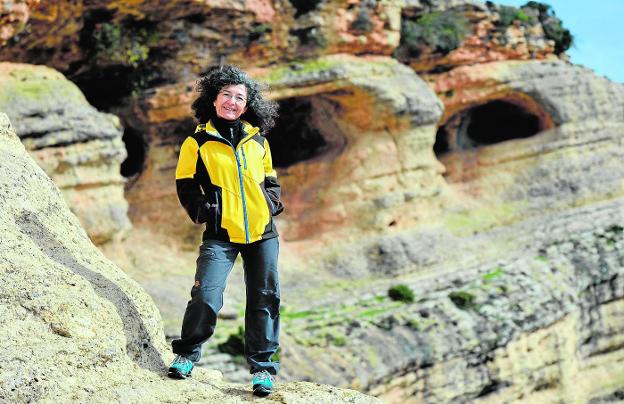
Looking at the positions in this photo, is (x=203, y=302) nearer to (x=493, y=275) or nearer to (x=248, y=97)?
(x=248, y=97)

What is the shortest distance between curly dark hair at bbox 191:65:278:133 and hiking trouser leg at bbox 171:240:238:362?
1.08 m

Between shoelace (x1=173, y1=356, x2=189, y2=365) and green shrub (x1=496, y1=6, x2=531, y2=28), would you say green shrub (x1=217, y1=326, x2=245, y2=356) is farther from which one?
green shrub (x1=496, y1=6, x2=531, y2=28)

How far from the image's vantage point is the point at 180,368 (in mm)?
5680

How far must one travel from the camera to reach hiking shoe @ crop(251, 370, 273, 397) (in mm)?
5594

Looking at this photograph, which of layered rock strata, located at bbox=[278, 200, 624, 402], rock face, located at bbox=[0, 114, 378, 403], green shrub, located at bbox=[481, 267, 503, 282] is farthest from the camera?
green shrub, located at bbox=[481, 267, 503, 282]

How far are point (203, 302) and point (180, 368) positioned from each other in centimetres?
45

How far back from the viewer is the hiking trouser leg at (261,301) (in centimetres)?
590

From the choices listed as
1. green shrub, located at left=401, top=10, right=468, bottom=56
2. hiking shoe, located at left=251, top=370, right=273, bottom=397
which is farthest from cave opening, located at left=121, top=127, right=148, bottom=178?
hiking shoe, located at left=251, top=370, right=273, bottom=397

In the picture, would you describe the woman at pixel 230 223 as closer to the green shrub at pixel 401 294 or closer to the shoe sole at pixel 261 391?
the shoe sole at pixel 261 391

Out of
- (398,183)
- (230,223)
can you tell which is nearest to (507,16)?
(398,183)

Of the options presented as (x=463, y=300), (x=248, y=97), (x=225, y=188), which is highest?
(x=463, y=300)

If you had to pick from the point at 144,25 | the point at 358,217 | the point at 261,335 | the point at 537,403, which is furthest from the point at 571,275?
the point at 261,335

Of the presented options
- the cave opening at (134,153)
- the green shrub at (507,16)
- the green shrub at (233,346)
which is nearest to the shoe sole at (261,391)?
the green shrub at (233,346)

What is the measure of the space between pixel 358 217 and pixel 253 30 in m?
4.74
